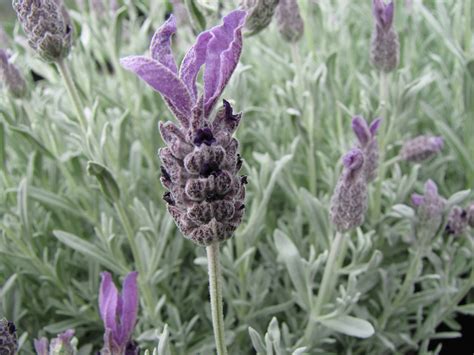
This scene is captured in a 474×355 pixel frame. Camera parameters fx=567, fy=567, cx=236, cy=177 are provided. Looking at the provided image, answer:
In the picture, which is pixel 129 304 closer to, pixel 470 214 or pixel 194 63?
pixel 194 63

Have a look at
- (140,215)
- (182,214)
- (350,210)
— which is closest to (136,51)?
(140,215)

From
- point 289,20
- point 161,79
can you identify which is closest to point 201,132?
point 161,79

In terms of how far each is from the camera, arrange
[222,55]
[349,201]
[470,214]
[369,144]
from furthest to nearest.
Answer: [470,214], [369,144], [349,201], [222,55]

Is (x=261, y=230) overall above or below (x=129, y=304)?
above

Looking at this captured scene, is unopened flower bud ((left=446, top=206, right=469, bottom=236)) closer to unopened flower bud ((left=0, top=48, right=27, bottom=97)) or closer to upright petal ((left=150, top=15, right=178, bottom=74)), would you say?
upright petal ((left=150, top=15, right=178, bottom=74))

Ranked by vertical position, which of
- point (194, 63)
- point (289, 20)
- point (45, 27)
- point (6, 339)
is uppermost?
point (289, 20)

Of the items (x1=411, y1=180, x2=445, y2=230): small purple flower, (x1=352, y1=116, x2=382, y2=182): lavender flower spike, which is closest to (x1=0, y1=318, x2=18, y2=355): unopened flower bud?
(x1=352, y1=116, x2=382, y2=182): lavender flower spike

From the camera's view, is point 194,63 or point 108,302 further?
point 108,302

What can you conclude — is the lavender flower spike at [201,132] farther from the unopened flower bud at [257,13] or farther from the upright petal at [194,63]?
the unopened flower bud at [257,13]
